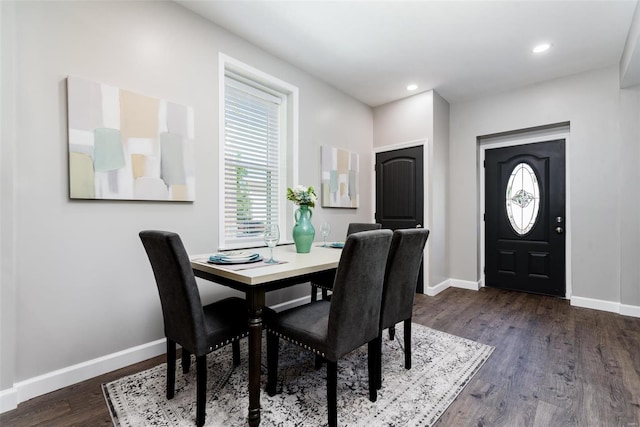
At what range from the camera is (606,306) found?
327 centimetres

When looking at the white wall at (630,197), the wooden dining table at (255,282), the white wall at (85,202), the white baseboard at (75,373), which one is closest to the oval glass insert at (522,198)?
the white wall at (630,197)

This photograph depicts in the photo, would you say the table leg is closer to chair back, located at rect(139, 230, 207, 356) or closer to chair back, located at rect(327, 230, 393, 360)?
chair back, located at rect(139, 230, 207, 356)

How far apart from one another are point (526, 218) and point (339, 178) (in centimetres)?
261

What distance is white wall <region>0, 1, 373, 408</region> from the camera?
5.53 ft

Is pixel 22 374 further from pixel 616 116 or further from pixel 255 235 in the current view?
pixel 616 116

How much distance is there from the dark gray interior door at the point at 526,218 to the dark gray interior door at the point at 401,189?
111 centimetres

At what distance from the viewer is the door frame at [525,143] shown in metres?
3.68

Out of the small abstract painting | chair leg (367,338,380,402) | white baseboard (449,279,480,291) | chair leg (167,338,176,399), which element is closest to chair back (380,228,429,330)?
chair leg (367,338,380,402)

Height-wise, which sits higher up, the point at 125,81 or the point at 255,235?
the point at 125,81

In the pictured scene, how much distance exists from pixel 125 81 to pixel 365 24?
6.63ft

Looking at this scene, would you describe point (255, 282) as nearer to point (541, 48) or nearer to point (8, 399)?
point (8, 399)

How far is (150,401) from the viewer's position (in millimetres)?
1665

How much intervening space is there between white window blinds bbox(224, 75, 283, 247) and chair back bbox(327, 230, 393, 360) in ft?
5.33

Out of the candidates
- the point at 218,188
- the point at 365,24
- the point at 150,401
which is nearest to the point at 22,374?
the point at 150,401
